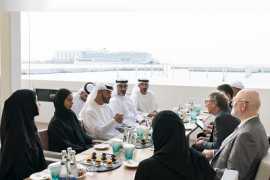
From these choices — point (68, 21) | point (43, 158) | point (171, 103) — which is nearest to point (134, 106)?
point (171, 103)

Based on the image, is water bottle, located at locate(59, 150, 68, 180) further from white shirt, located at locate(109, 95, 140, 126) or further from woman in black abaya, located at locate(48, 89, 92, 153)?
white shirt, located at locate(109, 95, 140, 126)

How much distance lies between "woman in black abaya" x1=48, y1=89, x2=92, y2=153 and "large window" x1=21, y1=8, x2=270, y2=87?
213cm

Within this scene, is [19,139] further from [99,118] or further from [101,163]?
[99,118]

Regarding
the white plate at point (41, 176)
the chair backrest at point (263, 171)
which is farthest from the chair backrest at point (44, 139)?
the chair backrest at point (263, 171)

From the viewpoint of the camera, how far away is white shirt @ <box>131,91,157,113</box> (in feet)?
18.6

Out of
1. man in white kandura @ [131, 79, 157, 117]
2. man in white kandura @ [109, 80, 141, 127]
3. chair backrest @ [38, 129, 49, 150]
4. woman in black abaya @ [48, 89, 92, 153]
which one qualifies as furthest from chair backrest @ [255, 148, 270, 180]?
man in white kandura @ [131, 79, 157, 117]

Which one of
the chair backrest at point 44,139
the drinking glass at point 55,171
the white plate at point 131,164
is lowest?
the chair backrest at point 44,139

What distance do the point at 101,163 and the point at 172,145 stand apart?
0.78 meters

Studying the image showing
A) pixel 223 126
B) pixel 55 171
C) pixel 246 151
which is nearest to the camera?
pixel 55 171

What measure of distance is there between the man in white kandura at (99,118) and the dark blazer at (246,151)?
162cm

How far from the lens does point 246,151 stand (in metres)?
2.36

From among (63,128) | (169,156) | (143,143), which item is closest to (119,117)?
(63,128)

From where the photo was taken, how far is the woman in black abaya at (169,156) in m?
1.83

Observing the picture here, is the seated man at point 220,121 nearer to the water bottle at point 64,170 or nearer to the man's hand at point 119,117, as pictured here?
the man's hand at point 119,117
